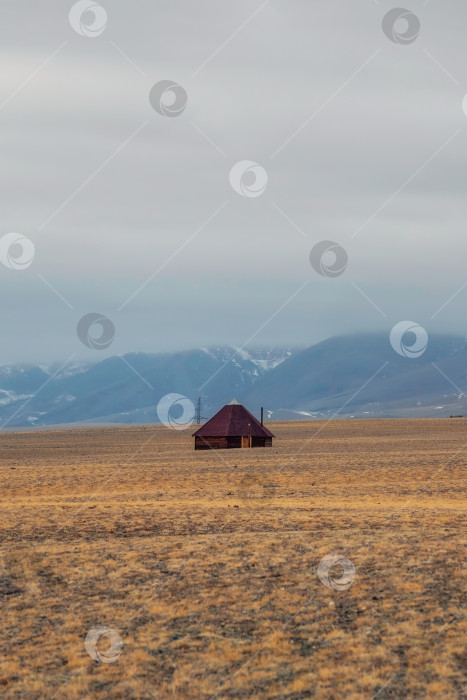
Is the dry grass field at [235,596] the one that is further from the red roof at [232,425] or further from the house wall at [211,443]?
the red roof at [232,425]

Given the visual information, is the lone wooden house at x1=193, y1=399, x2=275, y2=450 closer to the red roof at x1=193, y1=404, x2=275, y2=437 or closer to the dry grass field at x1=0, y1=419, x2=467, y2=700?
the red roof at x1=193, y1=404, x2=275, y2=437

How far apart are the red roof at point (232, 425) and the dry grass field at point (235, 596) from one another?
35.1 metres

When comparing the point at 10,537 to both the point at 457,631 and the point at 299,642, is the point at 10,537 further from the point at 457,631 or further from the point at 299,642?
the point at 457,631

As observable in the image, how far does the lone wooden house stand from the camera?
2768 inches

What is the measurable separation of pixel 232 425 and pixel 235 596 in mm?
53563

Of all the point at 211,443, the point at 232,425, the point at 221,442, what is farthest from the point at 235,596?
the point at 211,443

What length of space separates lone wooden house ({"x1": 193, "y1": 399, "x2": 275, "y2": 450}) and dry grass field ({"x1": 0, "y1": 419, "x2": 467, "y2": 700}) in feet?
115

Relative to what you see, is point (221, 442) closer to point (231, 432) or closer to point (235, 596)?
point (231, 432)

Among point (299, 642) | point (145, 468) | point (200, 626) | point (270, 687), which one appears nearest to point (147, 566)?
point (200, 626)

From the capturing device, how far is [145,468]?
51.5 metres

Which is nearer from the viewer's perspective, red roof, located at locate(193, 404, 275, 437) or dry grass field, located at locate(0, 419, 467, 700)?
dry grass field, located at locate(0, 419, 467, 700)

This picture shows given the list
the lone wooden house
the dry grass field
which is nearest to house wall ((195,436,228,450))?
the lone wooden house

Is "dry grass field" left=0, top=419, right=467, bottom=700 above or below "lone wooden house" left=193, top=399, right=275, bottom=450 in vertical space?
below

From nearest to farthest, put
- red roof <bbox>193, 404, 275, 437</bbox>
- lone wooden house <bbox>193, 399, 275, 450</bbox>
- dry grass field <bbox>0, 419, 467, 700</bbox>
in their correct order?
dry grass field <bbox>0, 419, 467, 700</bbox> < lone wooden house <bbox>193, 399, 275, 450</bbox> < red roof <bbox>193, 404, 275, 437</bbox>
